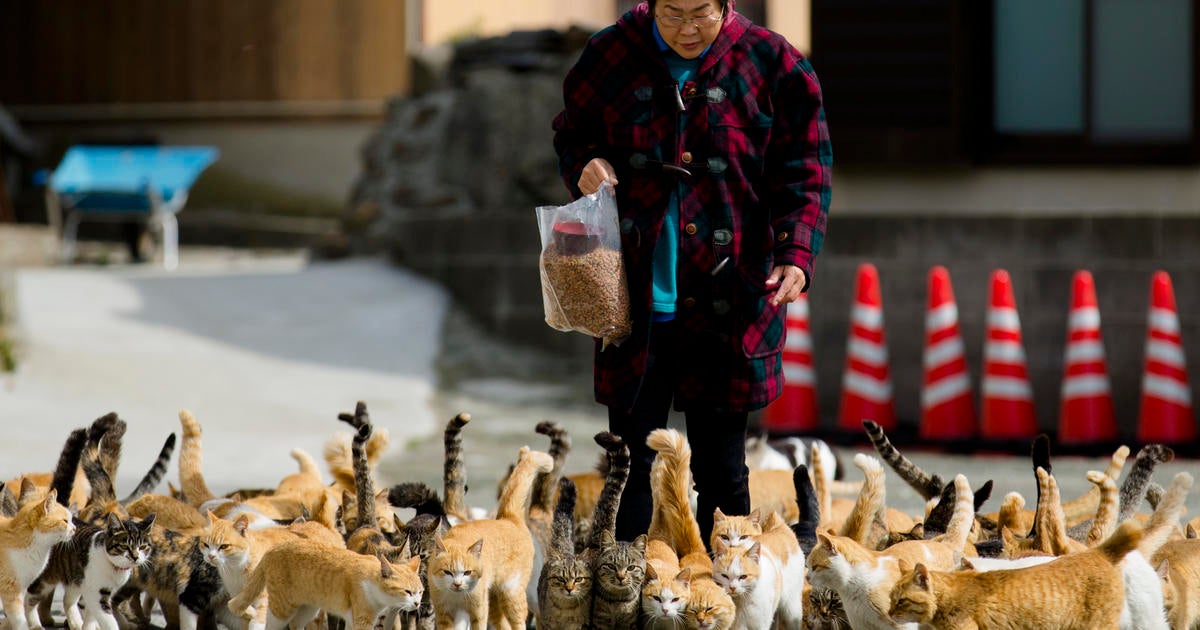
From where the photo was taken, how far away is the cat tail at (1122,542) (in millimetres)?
3855

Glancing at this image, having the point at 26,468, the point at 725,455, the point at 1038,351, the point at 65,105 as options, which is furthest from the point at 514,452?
the point at 65,105

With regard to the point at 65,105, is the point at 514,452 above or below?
below

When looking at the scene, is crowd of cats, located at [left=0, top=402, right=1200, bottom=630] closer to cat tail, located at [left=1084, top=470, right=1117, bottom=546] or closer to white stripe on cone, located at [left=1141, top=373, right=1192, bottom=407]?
cat tail, located at [left=1084, top=470, right=1117, bottom=546]

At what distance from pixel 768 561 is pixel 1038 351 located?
20.3 feet

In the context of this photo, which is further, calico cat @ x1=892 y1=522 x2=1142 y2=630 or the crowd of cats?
the crowd of cats

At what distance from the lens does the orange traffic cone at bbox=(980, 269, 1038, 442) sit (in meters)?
9.33

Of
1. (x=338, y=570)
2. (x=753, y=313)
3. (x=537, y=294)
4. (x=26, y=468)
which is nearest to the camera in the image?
(x=338, y=570)

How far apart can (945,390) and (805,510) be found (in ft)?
16.0

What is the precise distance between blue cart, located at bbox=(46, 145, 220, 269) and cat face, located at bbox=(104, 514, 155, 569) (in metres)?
11.8

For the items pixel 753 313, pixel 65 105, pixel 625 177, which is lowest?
pixel 753 313

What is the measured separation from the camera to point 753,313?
4.40 m

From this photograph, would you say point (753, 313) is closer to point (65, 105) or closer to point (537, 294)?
point (537, 294)

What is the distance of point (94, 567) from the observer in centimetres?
444

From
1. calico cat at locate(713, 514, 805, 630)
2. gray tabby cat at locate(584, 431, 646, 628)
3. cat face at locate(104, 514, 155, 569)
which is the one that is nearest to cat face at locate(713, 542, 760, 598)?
calico cat at locate(713, 514, 805, 630)
